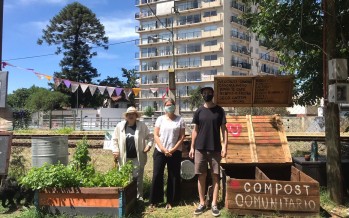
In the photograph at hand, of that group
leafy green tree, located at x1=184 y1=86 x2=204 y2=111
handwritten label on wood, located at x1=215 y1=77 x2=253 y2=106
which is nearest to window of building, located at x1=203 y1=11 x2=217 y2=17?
leafy green tree, located at x1=184 y1=86 x2=204 y2=111

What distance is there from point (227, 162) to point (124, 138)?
201 cm

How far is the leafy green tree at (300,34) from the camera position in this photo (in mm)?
8094

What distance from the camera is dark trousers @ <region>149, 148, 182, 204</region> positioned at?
21.7 ft

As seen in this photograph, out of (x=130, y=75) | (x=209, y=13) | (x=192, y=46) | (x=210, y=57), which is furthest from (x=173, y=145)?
(x=130, y=75)

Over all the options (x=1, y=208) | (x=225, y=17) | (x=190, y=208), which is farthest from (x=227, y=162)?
(x=225, y=17)

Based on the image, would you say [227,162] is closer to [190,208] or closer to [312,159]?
[190,208]

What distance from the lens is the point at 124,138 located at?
22.0ft

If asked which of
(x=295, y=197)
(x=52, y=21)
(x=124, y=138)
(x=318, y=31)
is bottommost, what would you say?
(x=295, y=197)

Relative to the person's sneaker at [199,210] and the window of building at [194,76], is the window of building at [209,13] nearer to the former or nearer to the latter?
the window of building at [194,76]

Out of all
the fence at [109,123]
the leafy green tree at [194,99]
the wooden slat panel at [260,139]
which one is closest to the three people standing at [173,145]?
the wooden slat panel at [260,139]

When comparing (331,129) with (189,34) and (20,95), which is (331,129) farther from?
(20,95)

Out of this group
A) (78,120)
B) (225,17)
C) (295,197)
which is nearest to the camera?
(295,197)

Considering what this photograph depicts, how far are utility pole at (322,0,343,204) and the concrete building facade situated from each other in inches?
2255

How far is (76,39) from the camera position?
7025cm
